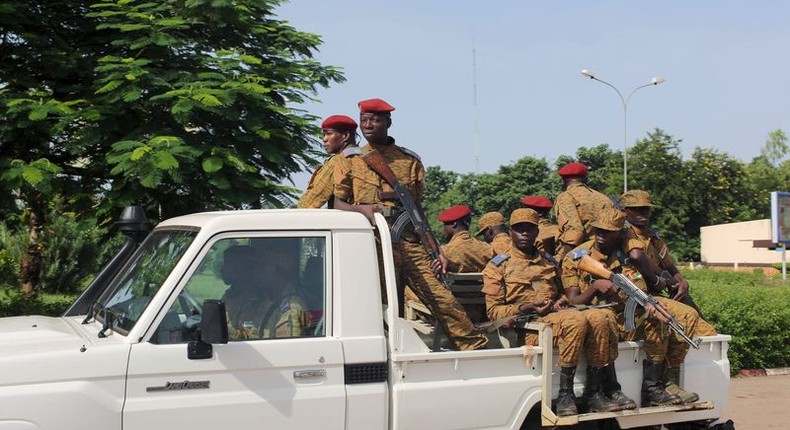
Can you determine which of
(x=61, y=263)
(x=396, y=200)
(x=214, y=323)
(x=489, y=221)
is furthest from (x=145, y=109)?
(x=61, y=263)

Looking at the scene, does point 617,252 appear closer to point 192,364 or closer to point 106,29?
point 192,364

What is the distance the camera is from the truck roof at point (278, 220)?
4.14 m

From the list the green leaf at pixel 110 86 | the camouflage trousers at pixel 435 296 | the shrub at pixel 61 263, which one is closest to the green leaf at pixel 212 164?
the green leaf at pixel 110 86

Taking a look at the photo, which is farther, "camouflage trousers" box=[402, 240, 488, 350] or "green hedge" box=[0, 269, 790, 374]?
"green hedge" box=[0, 269, 790, 374]

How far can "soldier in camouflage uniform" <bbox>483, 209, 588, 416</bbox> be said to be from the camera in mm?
4902

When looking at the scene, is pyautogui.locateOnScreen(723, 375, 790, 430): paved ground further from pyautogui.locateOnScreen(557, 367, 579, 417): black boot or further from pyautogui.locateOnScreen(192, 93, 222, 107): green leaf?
pyautogui.locateOnScreen(192, 93, 222, 107): green leaf

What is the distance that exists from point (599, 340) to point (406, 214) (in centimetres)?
139

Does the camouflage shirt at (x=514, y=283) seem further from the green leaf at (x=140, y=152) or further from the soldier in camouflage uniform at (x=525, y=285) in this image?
the green leaf at (x=140, y=152)

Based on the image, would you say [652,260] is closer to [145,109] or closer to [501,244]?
[501,244]

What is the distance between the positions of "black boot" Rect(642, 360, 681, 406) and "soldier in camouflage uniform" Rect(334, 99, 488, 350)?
1.06 m

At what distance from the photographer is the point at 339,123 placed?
19.9ft

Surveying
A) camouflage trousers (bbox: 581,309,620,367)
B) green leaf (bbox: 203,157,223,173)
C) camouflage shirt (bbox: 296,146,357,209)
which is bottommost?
camouflage trousers (bbox: 581,309,620,367)

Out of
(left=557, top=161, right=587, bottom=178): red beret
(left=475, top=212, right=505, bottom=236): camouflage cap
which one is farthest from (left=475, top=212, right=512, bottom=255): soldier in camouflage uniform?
(left=557, top=161, right=587, bottom=178): red beret

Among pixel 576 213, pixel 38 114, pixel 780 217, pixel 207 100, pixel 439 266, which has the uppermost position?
pixel 207 100
